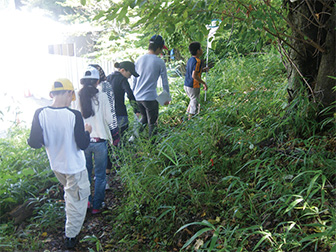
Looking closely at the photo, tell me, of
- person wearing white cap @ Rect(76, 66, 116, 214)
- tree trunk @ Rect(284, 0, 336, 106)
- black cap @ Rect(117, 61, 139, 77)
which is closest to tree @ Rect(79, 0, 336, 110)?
tree trunk @ Rect(284, 0, 336, 106)

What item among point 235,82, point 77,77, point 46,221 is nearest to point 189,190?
point 46,221

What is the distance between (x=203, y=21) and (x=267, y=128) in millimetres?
1827

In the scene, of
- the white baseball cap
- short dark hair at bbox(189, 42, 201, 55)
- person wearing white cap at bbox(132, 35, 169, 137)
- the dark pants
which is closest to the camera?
the white baseball cap

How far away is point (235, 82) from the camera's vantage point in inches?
261

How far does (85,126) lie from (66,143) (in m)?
0.50

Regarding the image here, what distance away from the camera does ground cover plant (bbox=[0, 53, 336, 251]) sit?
253cm

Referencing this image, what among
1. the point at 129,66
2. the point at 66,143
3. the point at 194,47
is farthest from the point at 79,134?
the point at 194,47

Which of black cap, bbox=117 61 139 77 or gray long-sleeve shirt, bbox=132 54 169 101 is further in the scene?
gray long-sleeve shirt, bbox=132 54 169 101

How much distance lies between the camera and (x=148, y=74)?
5.21 metres

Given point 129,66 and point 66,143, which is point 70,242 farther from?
point 129,66

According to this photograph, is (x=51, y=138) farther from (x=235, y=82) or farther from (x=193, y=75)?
(x=235, y=82)

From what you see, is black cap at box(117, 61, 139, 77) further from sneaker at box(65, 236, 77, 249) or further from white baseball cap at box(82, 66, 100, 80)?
sneaker at box(65, 236, 77, 249)

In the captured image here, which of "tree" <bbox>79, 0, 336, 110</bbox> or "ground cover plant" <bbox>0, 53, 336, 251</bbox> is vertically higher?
"tree" <bbox>79, 0, 336, 110</bbox>

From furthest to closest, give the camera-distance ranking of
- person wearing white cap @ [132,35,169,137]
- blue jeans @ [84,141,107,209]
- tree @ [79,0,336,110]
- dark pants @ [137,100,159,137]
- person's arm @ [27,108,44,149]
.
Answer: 1. dark pants @ [137,100,159,137]
2. person wearing white cap @ [132,35,169,137]
3. blue jeans @ [84,141,107,209]
4. tree @ [79,0,336,110]
5. person's arm @ [27,108,44,149]
